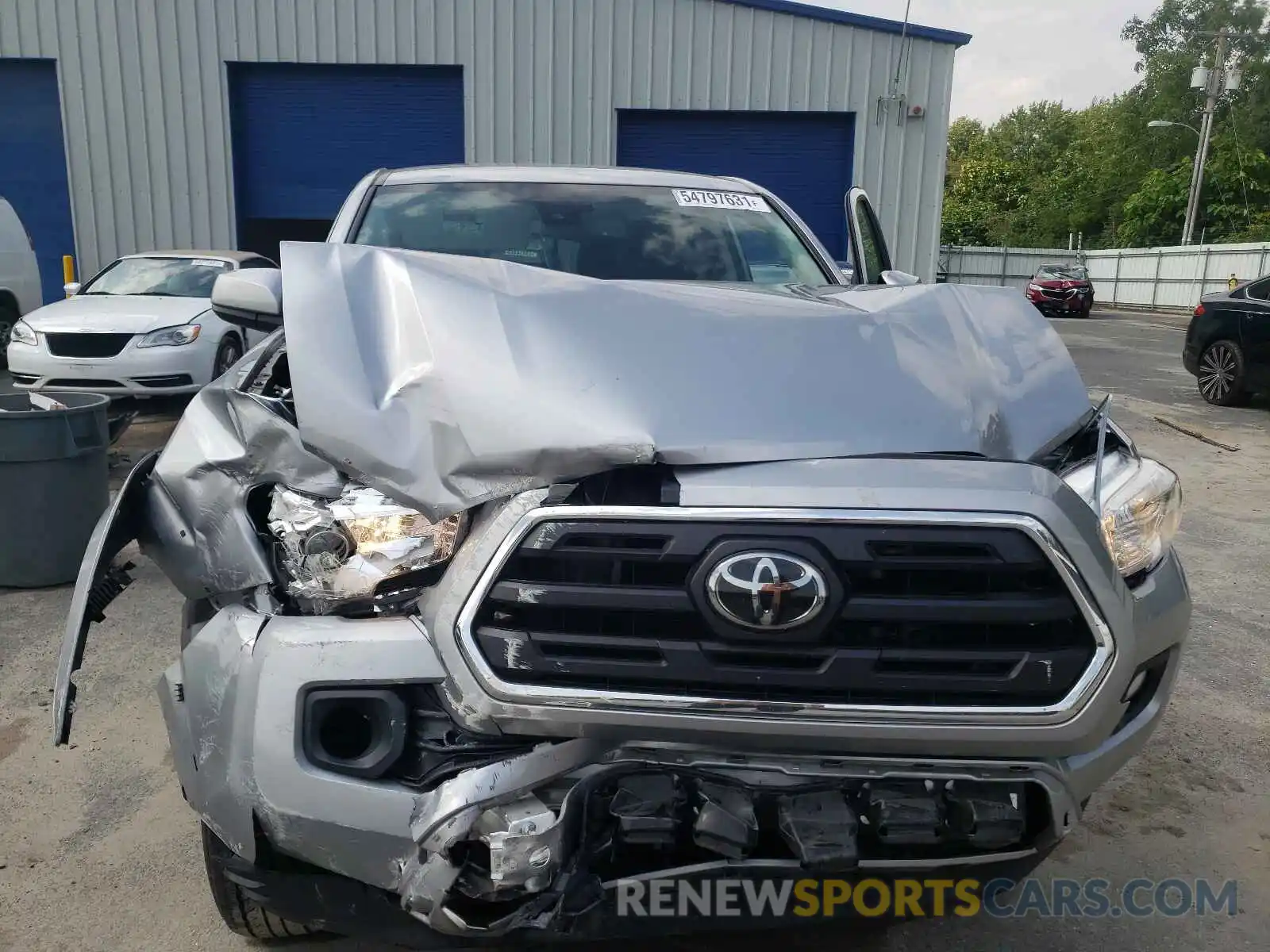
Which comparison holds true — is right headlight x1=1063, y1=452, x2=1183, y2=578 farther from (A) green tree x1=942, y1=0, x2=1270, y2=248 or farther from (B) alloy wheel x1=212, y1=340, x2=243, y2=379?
(A) green tree x1=942, y1=0, x2=1270, y2=248

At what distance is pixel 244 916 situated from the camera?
7.37ft

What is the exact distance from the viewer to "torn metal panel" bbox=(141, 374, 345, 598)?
1.90 meters

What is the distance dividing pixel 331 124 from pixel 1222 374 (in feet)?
35.8

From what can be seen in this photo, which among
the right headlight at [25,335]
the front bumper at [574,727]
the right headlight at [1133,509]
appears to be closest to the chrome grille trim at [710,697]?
the front bumper at [574,727]

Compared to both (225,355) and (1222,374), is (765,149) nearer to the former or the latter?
(1222,374)

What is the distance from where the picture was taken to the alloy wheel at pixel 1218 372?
417 inches

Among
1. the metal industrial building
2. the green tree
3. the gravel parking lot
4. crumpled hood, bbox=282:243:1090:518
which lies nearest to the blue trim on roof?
the metal industrial building

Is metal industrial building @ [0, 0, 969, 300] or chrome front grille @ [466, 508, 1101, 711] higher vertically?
metal industrial building @ [0, 0, 969, 300]

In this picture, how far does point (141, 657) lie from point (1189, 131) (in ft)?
190

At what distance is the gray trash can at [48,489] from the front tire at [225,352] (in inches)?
144

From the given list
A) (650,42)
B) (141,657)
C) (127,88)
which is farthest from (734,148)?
(141,657)

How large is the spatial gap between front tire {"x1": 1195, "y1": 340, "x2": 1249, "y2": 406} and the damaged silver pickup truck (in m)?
9.94

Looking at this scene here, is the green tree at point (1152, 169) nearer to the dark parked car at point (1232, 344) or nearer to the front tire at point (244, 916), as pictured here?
the dark parked car at point (1232, 344)

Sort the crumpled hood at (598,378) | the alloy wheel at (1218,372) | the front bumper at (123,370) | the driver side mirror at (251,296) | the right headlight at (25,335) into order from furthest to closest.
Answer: the alloy wheel at (1218,372), the right headlight at (25,335), the front bumper at (123,370), the driver side mirror at (251,296), the crumpled hood at (598,378)
